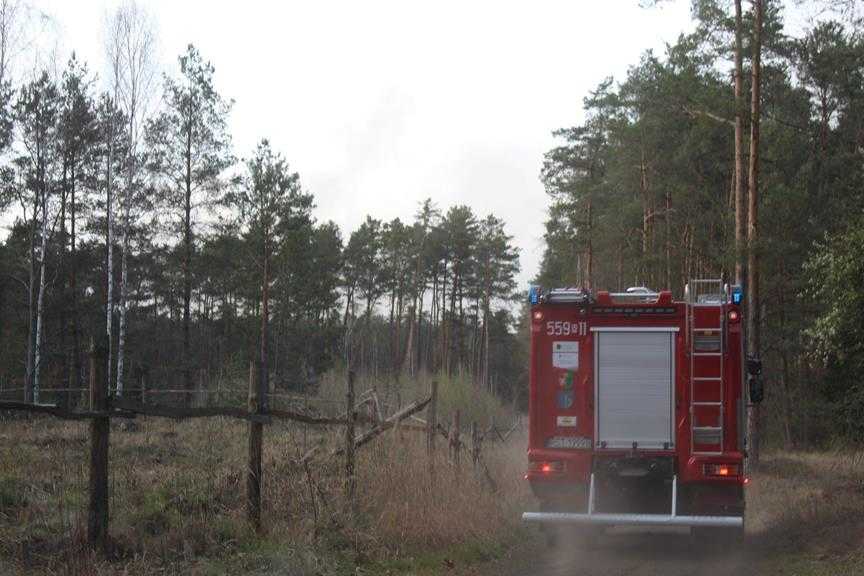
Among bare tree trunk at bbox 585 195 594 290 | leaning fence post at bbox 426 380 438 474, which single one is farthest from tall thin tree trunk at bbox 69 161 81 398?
leaning fence post at bbox 426 380 438 474

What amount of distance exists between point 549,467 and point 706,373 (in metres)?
2.19

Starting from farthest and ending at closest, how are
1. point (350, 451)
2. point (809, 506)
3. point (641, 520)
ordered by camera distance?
point (809, 506), point (350, 451), point (641, 520)

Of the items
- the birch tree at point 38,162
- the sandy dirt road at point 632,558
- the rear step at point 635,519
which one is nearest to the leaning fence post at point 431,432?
the sandy dirt road at point 632,558

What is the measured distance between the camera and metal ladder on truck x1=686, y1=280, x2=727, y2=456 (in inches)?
434

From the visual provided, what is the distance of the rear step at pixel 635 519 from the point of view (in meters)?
10.6

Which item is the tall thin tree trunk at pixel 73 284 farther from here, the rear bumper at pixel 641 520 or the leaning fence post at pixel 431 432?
the rear bumper at pixel 641 520

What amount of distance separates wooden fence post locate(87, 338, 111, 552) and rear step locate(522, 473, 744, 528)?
16.5ft

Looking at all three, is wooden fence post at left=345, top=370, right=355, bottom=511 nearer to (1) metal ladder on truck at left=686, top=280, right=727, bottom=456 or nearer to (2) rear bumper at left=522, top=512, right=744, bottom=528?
(2) rear bumper at left=522, top=512, right=744, bottom=528

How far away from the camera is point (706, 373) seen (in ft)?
36.5

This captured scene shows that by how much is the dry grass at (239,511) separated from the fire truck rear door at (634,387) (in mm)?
2230

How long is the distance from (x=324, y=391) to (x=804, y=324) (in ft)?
53.2

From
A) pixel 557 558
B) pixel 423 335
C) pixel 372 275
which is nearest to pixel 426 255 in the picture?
pixel 372 275

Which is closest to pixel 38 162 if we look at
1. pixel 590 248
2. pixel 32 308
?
pixel 32 308

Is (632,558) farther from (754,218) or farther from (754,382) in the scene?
(754,218)
